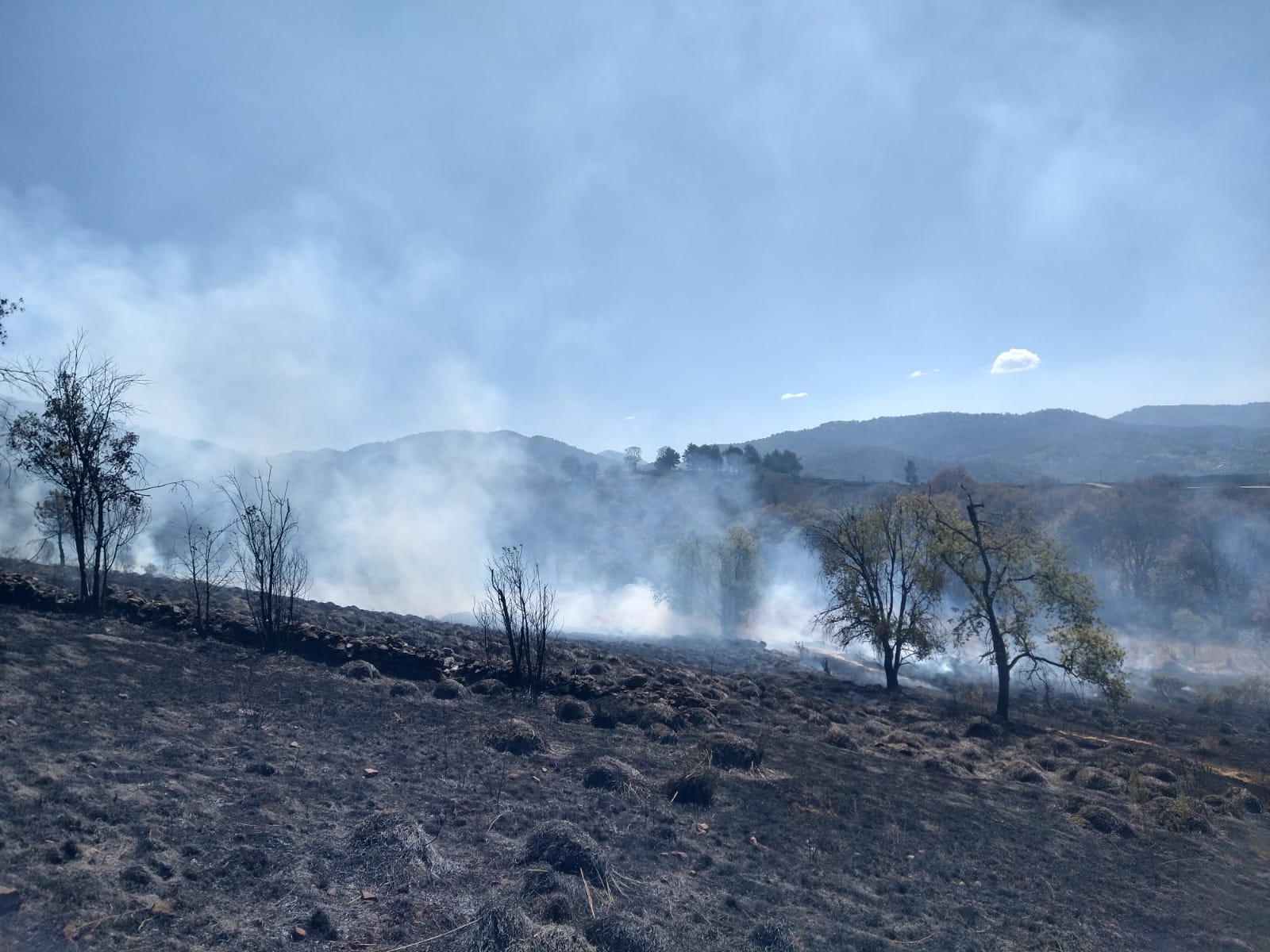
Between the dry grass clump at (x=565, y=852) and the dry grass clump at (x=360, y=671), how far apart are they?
8850 millimetres

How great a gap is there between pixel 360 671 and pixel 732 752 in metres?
8.17

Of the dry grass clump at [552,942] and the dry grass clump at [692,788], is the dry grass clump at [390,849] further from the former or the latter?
the dry grass clump at [692,788]

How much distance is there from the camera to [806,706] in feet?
67.9

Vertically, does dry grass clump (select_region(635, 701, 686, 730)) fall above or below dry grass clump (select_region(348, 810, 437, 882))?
→ below

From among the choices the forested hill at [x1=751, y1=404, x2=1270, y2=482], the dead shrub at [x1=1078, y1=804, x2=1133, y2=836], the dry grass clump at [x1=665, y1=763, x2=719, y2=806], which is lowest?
the dead shrub at [x1=1078, y1=804, x2=1133, y2=836]

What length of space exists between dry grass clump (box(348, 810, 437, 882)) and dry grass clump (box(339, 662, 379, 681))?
8.39 m

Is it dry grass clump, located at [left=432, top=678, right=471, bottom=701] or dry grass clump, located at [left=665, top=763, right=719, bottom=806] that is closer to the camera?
dry grass clump, located at [left=665, top=763, right=719, bottom=806]

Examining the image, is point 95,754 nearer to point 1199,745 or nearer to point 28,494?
point 1199,745

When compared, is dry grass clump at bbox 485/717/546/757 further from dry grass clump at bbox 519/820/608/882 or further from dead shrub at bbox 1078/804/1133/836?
dead shrub at bbox 1078/804/1133/836

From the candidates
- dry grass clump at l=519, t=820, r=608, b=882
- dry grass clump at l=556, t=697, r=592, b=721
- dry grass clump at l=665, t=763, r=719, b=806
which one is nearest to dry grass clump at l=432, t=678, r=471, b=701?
dry grass clump at l=556, t=697, r=592, b=721

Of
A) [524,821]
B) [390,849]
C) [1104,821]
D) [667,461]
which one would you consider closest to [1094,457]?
[667,461]

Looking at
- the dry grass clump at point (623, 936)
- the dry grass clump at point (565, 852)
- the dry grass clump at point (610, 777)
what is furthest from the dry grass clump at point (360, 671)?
the dry grass clump at point (623, 936)

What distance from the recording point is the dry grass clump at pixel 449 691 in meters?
14.9

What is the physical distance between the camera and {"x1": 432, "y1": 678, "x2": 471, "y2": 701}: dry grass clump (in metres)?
14.9
